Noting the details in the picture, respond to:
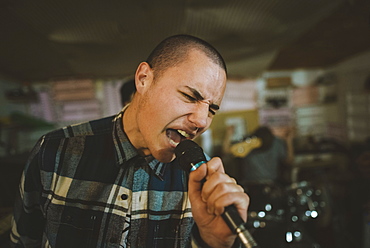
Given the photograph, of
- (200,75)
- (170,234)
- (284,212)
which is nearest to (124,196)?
(170,234)

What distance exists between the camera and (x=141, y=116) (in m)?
1.07

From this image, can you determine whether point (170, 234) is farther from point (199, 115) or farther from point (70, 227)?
point (199, 115)

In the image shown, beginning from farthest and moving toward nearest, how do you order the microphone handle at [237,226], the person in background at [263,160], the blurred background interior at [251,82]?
the person in background at [263,160] < the blurred background interior at [251,82] < the microphone handle at [237,226]

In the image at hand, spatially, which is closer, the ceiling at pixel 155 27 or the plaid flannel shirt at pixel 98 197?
the plaid flannel shirt at pixel 98 197

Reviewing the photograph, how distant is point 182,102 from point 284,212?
9.49ft

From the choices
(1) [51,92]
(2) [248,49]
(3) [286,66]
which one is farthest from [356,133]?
(1) [51,92]

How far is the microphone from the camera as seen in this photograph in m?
0.64

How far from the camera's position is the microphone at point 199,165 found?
0.64 meters

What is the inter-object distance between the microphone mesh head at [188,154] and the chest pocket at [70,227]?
21.6 inches

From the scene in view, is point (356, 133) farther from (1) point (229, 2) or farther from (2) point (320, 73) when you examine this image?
(1) point (229, 2)

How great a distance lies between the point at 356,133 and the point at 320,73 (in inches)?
75.5

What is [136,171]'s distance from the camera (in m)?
1.14

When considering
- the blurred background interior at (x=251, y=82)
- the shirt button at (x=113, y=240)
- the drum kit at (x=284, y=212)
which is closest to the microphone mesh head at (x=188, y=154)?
the shirt button at (x=113, y=240)

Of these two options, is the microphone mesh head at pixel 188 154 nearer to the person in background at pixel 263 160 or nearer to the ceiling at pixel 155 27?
the ceiling at pixel 155 27
